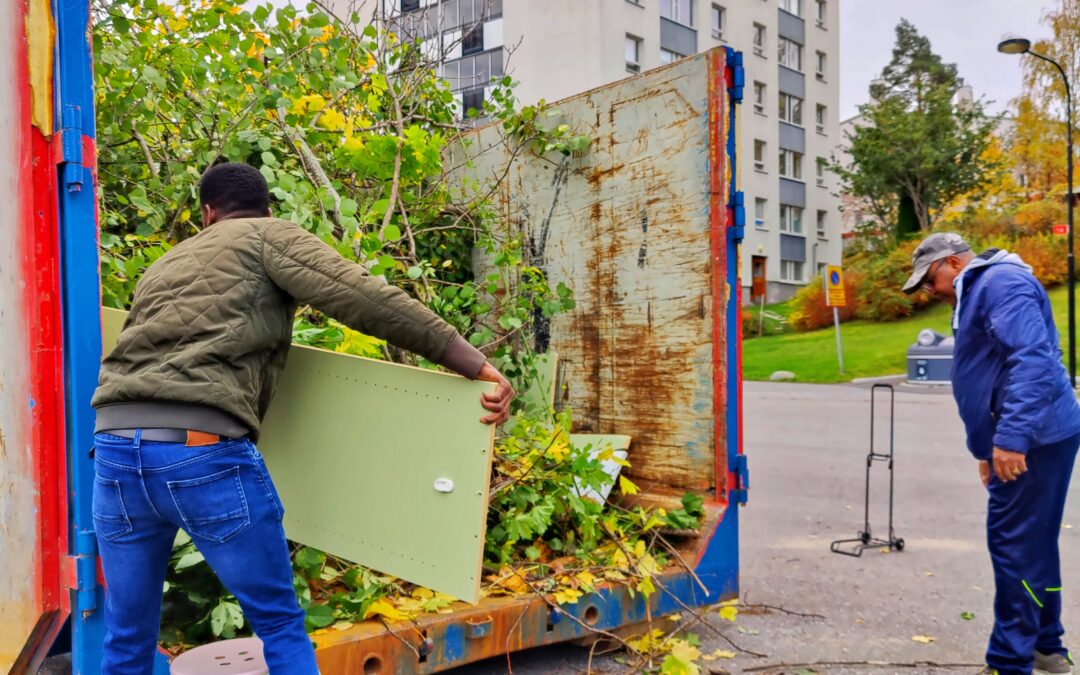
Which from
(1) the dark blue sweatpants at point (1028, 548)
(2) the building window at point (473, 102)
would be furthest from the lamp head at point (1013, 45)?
(1) the dark blue sweatpants at point (1028, 548)

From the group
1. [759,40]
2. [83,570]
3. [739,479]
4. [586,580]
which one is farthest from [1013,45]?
[759,40]

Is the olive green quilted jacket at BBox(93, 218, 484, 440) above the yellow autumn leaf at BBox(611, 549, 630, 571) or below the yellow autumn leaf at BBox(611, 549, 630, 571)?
above

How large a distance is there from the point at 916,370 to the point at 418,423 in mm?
17073

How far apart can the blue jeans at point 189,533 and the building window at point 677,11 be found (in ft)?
107

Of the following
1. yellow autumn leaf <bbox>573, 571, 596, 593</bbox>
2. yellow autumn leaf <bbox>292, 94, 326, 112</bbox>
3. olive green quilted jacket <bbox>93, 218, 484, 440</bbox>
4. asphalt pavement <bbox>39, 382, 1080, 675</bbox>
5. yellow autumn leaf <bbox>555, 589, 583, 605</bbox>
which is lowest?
asphalt pavement <bbox>39, 382, 1080, 675</bbox>

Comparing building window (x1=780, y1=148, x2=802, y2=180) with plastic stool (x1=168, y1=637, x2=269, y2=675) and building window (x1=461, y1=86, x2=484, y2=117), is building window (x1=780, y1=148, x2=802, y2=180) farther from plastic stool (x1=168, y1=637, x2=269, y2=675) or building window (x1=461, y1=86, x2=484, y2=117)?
plastic stool (x1=168, y1=637, x2=269, y2=675)

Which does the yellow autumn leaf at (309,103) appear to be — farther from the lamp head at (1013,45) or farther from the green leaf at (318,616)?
the lamp head at (1013,45)

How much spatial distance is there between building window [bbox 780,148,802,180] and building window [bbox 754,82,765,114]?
226 cm

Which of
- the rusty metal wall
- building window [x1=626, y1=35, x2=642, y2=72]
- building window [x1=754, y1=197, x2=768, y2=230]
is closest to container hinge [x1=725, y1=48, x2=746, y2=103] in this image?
the rusty metal wall

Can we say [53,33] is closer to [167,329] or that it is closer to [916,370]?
[167,329]

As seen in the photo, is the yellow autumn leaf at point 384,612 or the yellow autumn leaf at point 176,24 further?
the yellow autumn leaf at point 176,24

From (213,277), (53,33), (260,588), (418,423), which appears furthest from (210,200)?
(260,588)

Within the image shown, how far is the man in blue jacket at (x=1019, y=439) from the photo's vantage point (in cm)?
339

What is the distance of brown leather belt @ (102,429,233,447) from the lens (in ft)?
7.40
